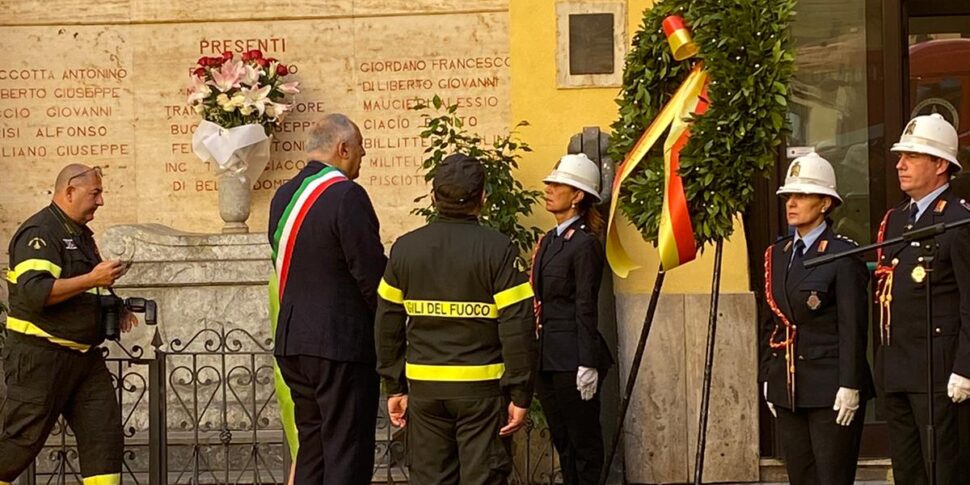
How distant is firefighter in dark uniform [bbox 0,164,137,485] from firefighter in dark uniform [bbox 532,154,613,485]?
2167 millimetres

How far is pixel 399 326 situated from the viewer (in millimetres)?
6656

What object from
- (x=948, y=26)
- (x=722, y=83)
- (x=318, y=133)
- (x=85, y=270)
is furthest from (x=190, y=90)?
(x=948, y=26)

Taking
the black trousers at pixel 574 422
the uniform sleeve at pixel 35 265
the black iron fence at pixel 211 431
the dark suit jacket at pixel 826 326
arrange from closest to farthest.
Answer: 1. the dark suit jacket at pixel 826 326
2. the uniform sleeve at pixel 35 265
3. the black trousers at pixel 574 422
4. the black iron fence at pixel 211 431

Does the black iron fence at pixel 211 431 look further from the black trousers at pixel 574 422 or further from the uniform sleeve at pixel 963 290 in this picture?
the uniform sleeve at pixel 963 290

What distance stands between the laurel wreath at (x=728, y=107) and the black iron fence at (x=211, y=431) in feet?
6.32

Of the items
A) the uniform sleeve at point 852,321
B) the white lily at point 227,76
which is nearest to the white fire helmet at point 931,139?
the uniform sleeve at point 852,321

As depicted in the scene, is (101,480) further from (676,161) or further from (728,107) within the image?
(728,107)

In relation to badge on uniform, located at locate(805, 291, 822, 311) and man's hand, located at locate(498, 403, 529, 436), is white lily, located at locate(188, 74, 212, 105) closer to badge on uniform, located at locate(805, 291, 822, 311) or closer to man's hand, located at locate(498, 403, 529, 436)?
man's hand, located at locate(498, 403, 529, 436)

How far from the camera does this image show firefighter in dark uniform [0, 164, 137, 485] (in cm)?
781

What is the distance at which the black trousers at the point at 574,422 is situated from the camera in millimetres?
8422

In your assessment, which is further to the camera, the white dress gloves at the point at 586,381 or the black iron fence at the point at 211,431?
the black iron fence at the point at 211,431

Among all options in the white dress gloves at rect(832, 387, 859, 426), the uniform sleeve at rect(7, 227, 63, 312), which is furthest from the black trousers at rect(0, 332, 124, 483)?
the white dress gloves at rect(832, 387, 859, 426)

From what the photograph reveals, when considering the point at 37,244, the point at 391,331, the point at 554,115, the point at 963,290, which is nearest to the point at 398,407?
the point at 391,331

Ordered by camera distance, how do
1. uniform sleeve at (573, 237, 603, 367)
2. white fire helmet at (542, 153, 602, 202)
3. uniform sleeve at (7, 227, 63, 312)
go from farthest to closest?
white fire helmet at (542, 153, 602, 202) < uniform sleeve at (573, 237, 603, 367) < uniform sleeve at (7, 227, 63, 312)
